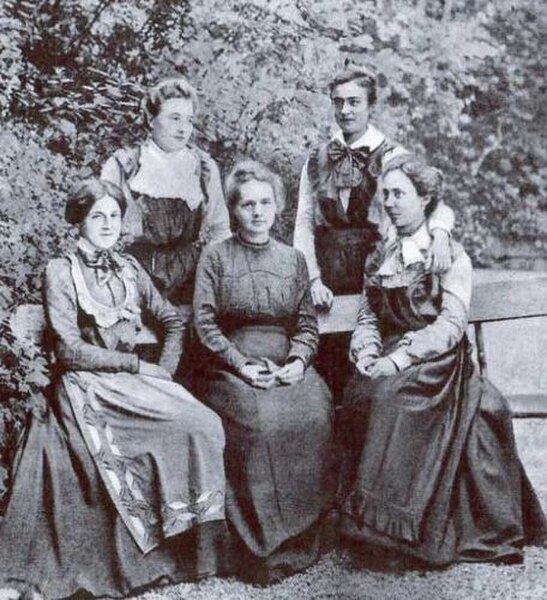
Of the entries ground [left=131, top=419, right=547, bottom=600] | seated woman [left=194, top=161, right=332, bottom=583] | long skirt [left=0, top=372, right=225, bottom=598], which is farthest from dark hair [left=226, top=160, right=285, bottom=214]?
ground [left=131, top=419, right=547, bottom=600]

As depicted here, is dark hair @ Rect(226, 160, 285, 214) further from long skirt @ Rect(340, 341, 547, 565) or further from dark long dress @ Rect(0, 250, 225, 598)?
long skirt @ Rect(340, 341, 547, 565)

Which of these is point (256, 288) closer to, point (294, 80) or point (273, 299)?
point (273, 299)

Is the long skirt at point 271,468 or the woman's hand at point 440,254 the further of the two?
the woman's hand at point 440,254

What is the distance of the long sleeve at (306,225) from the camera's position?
3.31 metres

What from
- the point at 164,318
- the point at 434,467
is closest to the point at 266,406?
the point at 164,318

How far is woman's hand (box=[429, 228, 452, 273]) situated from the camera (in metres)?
3.11

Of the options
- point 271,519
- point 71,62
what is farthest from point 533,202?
point 71,62

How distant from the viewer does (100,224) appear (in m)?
3.02

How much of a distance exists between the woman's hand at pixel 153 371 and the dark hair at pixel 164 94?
777 millimetres

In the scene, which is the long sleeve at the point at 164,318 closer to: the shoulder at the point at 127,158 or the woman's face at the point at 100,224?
the woman's face at the point at 100,224

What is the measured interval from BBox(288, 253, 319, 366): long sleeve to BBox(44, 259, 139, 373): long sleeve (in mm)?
521

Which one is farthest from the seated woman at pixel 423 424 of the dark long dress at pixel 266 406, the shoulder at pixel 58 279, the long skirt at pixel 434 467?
the shoulder at pixel 58 279

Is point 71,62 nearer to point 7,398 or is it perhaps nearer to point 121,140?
point 121,140

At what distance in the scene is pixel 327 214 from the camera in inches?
131
